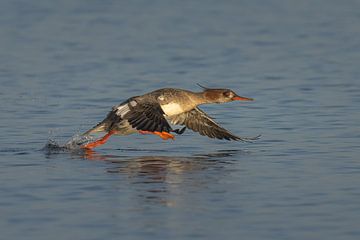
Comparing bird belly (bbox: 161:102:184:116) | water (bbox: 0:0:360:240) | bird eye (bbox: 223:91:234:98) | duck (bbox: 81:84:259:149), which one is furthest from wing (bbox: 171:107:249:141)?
bird belly (bbox: 161:102:184:116)

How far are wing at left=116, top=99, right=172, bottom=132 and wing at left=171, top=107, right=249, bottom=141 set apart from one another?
1139mm

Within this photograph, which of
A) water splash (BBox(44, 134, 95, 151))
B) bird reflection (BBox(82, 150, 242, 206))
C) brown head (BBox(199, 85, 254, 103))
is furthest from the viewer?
brown head (BBox(199, 85, 254, 103))

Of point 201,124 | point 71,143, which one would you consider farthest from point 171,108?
point 71,143

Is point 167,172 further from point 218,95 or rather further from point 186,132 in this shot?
point 186,132

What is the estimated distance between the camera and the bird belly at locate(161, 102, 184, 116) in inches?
501

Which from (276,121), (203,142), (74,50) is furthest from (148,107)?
(74,50)

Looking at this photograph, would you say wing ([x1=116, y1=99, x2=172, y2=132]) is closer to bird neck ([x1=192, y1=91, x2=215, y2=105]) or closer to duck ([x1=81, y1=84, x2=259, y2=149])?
duck ([x1=81, y1=84, x2=259, y2=149])

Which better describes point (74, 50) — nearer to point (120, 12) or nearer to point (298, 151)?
point (120, 12)

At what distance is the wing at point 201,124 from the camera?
43.2ft

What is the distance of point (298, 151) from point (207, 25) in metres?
14.8

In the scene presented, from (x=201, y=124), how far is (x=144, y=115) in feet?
5.09

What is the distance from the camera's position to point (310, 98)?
1647 centimetres

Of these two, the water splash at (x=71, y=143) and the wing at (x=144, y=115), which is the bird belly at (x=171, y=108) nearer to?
the wing at (x=144, y=115)

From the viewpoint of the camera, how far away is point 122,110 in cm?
1248
